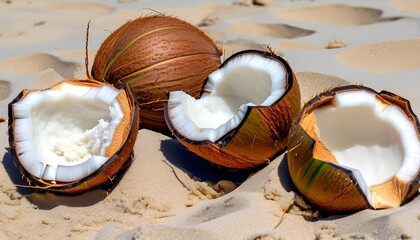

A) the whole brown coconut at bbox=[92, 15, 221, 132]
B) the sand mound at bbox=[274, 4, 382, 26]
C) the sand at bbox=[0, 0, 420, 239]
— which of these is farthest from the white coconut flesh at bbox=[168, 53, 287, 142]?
the sand mound at bbox=[274, 4, 382, 26]

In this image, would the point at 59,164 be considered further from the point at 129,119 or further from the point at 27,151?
the point at 129,119

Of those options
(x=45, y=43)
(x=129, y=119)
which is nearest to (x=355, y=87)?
(x=129, y=119)

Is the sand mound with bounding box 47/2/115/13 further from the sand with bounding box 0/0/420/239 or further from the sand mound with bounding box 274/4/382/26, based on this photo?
the sand mound with bounding box 274/4/382/26

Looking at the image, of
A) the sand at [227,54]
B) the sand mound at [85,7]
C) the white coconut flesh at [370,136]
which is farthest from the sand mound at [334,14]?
the white coconut flesh at [370,136]

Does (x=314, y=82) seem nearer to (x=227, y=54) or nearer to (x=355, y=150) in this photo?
(x=227, y=54)

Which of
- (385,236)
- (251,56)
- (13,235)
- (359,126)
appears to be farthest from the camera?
(251,56)

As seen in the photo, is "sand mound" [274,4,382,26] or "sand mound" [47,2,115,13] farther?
"sand mound" [47,2,115,13]

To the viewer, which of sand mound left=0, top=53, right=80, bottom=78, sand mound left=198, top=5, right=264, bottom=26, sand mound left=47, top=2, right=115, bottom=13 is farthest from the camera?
sand mound left=47, top=2, right=115, bottom=13

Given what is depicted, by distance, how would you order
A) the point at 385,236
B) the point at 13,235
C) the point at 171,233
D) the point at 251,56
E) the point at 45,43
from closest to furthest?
the point at 385,236, the point at 171,233, the point at 13,235, the point at 251,56, the point at 45,43
